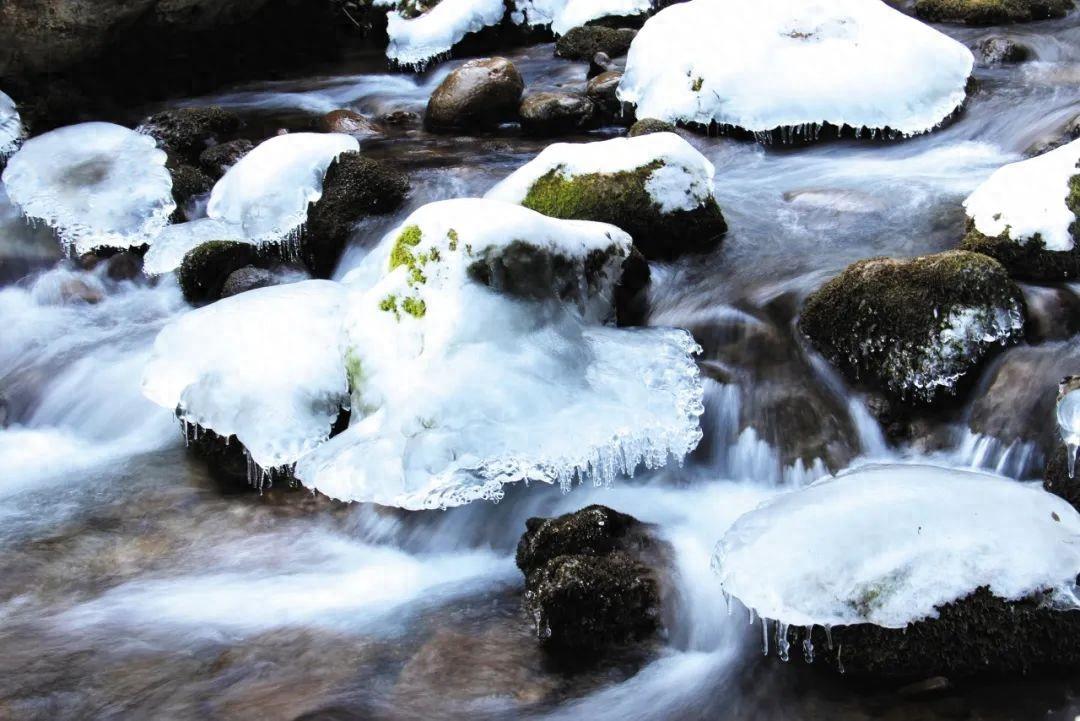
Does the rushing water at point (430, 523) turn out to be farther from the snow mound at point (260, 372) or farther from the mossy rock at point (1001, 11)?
the mossy rock at point (1001, 11)

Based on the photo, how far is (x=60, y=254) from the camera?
276 inches

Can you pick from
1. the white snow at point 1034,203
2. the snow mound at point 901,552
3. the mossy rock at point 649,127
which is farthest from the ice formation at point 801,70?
the snow mound at point 901,552

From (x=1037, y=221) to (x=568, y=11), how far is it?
687 cm

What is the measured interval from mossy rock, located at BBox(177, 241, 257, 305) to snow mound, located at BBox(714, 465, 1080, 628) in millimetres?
4004

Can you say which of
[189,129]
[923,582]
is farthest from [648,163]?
[189,129]

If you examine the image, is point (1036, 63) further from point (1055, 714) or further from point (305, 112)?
point (1055, 714)

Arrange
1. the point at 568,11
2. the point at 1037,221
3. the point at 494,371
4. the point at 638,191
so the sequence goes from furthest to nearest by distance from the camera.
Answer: the point at 568,11 < the point at 638,191 < the point at 1037,221 < the point at 494,371

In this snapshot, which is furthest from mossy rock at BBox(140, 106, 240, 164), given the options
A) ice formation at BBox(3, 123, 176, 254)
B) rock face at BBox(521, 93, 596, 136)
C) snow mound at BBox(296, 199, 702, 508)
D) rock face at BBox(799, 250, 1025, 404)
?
rock face at BBox(799, 250, 1025, 404)

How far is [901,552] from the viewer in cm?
341

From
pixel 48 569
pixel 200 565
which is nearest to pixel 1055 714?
pixel 200 565

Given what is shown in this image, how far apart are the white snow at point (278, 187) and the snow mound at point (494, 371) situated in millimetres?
1509

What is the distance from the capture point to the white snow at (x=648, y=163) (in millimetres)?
5895

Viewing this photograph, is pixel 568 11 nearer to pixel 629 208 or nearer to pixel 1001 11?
pixel 1001 11

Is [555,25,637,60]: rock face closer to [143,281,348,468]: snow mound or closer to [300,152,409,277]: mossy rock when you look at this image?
[300,152,409,277]: mossy rock
